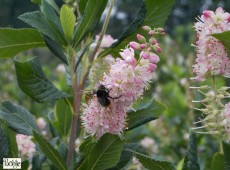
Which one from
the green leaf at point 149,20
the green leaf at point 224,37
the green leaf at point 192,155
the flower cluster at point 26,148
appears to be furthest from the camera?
the flower cluster at point 26,148

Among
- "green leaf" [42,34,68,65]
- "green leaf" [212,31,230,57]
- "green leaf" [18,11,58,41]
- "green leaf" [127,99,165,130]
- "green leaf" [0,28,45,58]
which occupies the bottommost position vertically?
"green leaf" [127,99,165,130]

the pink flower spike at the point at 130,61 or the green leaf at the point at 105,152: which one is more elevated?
the pink flower spike at the point at 130,61

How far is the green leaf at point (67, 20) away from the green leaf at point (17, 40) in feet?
0.28

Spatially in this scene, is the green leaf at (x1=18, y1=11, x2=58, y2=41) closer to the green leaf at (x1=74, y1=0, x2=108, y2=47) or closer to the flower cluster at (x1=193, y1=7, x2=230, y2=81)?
the green leaf at (x1=74, y1=0, x2=108, y2=47)

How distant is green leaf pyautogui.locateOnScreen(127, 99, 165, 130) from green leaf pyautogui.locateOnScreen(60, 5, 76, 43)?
0.30 metres

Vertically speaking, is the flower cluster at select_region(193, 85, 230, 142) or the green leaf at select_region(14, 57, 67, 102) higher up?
the green leaf at select_region(14, 57, 67, 102)

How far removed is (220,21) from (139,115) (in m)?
0.39

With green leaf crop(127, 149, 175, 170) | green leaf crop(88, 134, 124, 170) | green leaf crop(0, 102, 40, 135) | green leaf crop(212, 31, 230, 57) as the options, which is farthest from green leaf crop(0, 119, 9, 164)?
green leaf crop(212, 31, 230, 57)

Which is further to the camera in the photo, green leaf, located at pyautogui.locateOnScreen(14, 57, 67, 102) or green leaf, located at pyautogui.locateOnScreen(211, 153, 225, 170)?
green leaf, located at pyautogui.locateOnScreen(14, 57, 67, 102)

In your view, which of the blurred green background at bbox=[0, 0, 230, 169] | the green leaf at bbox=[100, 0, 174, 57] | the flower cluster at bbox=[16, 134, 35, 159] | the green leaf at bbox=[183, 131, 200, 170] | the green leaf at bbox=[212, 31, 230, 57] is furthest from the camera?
the blurred green background at bbox=[0, 0, 230, 169]

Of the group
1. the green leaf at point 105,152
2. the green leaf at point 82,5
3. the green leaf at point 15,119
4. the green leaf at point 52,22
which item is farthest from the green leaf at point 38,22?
the green leaf at point 105,152

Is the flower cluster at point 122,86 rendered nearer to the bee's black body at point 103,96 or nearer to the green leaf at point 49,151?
the bee's black body at point 103,96

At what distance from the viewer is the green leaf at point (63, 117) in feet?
6.03

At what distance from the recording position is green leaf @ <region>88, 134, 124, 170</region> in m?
1.31
